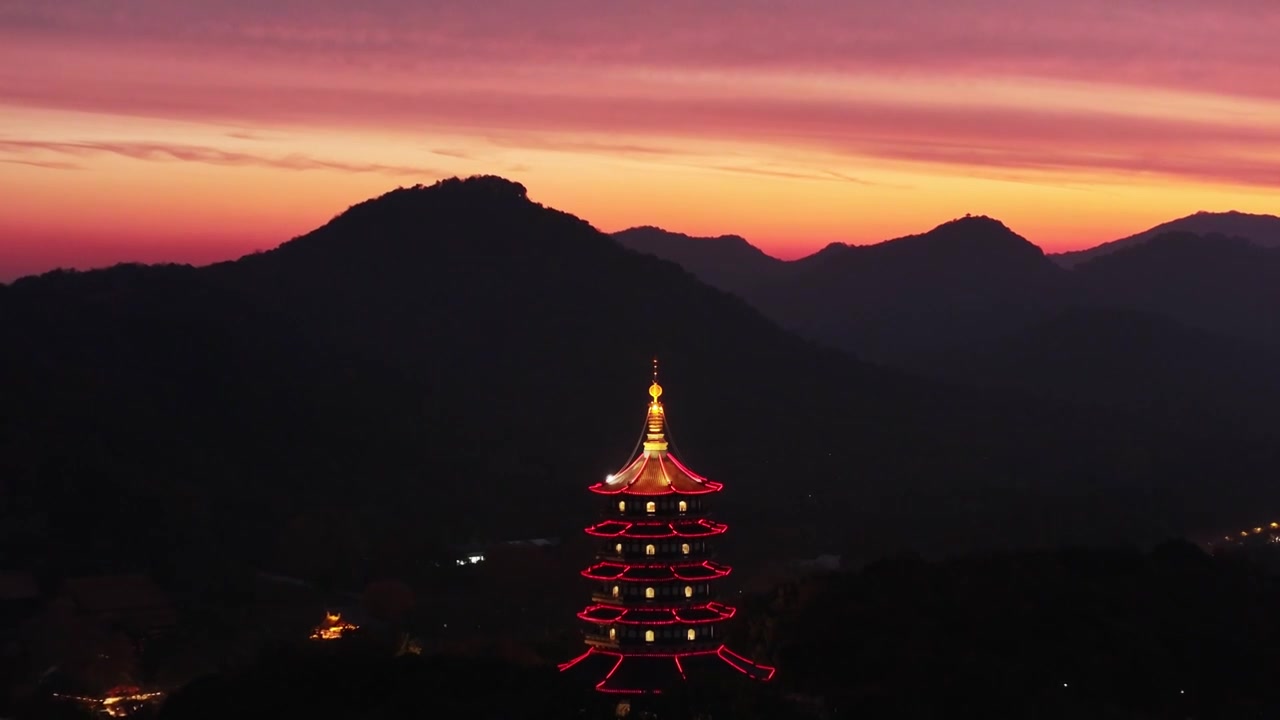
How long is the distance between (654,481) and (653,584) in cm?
224

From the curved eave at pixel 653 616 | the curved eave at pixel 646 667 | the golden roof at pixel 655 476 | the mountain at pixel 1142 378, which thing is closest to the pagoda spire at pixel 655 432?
the golden roof at pixel 655 476

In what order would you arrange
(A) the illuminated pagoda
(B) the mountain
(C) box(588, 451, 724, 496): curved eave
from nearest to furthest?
(A) the illuminated pagoda
(C) box(588, 451, 724, 496): curved eave
(B) the mountain

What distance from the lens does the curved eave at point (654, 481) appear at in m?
53.1

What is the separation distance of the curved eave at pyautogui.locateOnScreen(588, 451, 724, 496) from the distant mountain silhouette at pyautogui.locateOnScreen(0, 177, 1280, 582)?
32.0 metres

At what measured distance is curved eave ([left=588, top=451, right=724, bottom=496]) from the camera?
174 ft

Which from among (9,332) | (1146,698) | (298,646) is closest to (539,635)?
(298,646)

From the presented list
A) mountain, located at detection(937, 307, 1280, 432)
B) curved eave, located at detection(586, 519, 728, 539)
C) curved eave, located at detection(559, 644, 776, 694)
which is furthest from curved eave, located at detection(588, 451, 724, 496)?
mountain, located at detection(937, 307, 1280, 432)

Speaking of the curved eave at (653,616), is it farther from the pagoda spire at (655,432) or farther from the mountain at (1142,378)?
the mountain at (1142,378)

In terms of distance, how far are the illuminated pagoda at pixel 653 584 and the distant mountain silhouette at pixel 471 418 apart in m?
32.0

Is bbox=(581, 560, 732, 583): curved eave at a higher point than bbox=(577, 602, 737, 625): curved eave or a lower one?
higher

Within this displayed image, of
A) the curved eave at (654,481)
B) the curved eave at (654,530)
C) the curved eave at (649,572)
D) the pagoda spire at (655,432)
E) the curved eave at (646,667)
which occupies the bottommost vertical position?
the curved eave at (646,667)

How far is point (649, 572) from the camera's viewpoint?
52750 mm

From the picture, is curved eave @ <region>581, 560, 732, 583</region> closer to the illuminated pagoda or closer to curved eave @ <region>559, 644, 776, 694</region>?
the illuminated pagoda

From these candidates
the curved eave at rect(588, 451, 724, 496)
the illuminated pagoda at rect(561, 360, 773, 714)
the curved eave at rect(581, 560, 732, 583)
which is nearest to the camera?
the illuminated pagoda at rect(561, 360, 773, 714)
